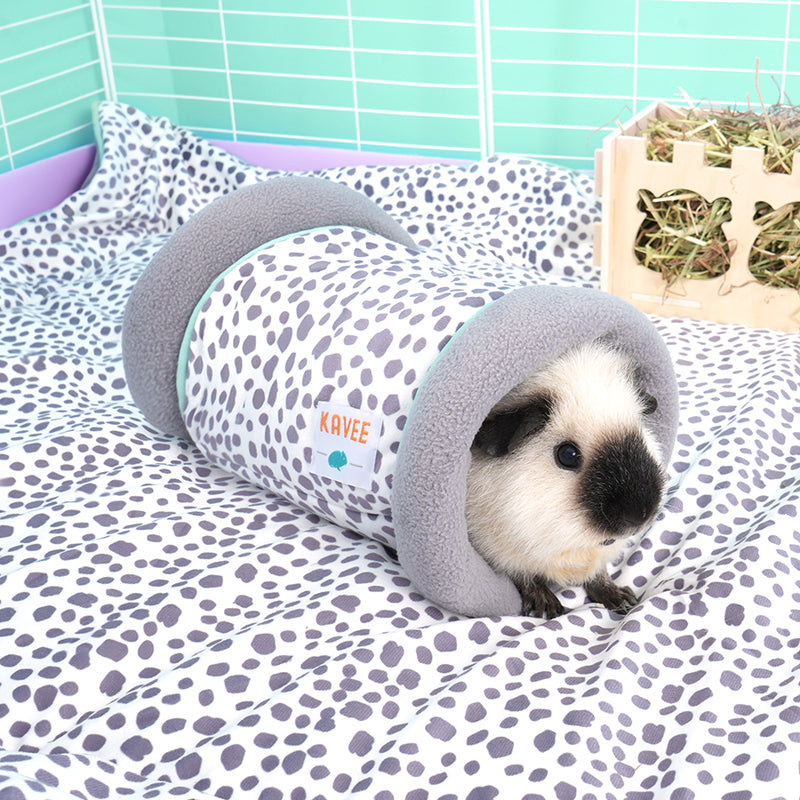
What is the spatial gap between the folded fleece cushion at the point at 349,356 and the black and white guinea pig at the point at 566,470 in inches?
1.7

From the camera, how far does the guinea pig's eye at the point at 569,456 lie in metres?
1.22

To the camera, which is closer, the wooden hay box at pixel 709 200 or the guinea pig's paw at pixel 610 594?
the guinea pig's paw at pixel 610 594

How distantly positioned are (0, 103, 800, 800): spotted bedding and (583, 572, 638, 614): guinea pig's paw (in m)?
0.02

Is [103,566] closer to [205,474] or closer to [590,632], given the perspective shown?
[205,474]

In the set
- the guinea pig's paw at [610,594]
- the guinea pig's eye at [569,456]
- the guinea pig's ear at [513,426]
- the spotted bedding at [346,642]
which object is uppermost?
the guinea pig's ear at [513,426]

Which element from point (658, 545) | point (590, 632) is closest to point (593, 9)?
point (658, 545)

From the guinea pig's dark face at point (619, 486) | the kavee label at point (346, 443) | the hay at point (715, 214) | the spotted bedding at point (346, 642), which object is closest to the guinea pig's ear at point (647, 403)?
the guinea pig's dark face at point (619, 486)

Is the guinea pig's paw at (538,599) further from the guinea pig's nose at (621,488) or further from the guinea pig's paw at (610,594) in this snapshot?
the guinea pig's nose at (621,488)

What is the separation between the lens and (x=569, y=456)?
122 cm

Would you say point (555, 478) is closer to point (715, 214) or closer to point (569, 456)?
point (569, 456)

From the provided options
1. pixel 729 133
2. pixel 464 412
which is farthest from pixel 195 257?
pixel 729 133

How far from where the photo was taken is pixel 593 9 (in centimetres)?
247

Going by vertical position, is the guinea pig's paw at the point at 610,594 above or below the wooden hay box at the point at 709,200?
below

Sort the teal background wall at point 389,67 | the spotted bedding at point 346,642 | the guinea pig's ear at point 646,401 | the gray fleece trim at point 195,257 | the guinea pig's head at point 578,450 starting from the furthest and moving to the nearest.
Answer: the teal background wall at point 389,67, the gray fleece trim at point 195,257, the guinea pig's ear at point 646,401, the guinea pig's head at point 578,450, the spotted bedding at point 346,642
